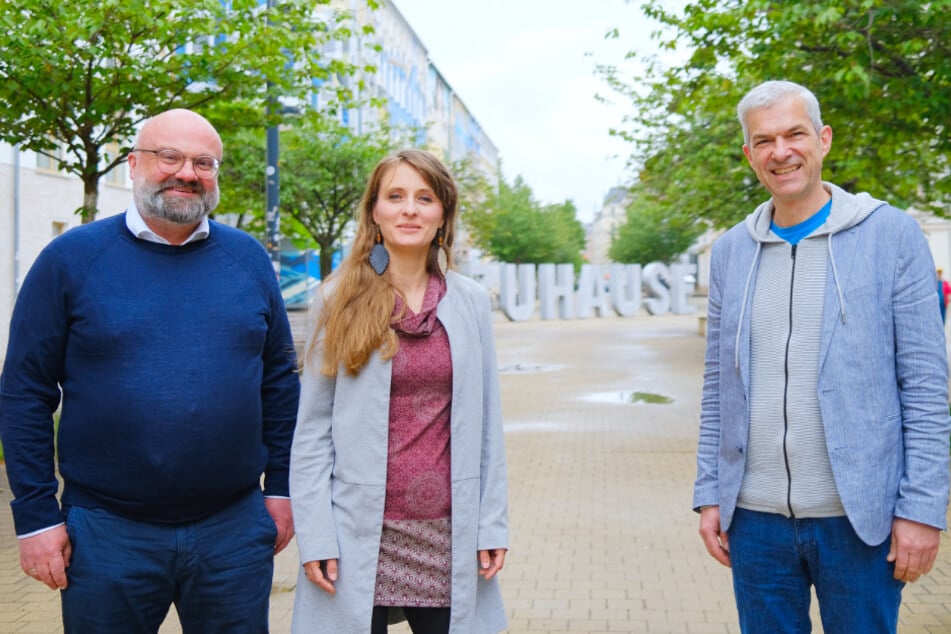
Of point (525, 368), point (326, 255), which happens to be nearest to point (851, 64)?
point (525, 368)

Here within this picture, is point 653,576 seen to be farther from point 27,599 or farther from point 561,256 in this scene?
point 561,256

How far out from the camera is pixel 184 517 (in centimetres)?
315

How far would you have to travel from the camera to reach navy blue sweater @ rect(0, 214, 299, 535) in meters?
3.07

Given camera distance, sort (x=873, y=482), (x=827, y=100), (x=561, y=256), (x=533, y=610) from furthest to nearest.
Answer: (x=561, y=256) < (x=827, y=100) < (x=533, y=610) < (x=873, y=482)

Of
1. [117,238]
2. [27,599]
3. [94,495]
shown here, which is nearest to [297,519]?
[94,495]

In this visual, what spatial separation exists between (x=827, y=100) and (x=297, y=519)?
861 centimetres

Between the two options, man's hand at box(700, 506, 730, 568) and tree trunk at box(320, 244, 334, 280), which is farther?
tree trunk at box(320, 244, 334, 280)

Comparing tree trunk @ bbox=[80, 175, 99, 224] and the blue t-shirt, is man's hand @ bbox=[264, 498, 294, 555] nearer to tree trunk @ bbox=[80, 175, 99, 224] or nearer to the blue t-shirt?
the blue t-shirt

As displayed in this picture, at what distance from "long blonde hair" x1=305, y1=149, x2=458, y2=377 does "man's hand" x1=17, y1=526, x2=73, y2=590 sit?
2.77ft

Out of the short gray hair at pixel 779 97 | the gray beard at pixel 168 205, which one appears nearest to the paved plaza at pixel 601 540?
the gray beard at pixel 168 205

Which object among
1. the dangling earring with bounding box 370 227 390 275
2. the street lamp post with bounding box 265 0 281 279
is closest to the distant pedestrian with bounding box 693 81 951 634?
the dangling earring with bounding box 370 227 390 275

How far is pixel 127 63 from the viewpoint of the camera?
1016 cm

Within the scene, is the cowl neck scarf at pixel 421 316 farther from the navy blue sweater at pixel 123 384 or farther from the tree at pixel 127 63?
the tree at pixel 127 63

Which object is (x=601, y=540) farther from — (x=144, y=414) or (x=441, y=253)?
(x=144, y=414)
